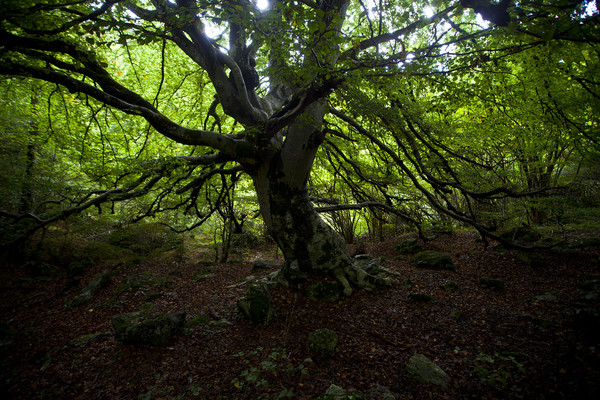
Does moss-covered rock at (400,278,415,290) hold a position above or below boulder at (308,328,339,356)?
above

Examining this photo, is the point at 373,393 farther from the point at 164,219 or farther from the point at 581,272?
the point at 164,219

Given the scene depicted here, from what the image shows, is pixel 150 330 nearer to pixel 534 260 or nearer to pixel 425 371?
pixel 425 371

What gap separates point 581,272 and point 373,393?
447 cm

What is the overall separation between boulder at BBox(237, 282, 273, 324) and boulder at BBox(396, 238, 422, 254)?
5.11 metres

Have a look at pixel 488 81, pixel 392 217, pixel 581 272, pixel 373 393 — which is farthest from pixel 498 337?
pixel 392 217

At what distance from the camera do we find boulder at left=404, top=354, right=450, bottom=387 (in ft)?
7.80

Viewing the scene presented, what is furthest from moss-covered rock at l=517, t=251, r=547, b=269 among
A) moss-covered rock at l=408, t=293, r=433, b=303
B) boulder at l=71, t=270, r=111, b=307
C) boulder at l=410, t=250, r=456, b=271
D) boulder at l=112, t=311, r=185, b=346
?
boulder at l=71, t=270, r=111, b=307

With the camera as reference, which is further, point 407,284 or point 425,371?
point 407,284

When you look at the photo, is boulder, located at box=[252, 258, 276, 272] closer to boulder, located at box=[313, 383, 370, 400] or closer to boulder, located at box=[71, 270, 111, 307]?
boulder, located at box=[71, 270, 111, 307]

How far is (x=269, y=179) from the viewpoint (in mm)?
4660

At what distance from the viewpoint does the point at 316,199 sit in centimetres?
590

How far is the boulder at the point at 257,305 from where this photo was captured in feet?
12.5

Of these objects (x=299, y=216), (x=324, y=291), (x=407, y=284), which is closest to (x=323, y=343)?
(x=324, y=291)

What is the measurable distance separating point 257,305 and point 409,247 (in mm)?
5459
